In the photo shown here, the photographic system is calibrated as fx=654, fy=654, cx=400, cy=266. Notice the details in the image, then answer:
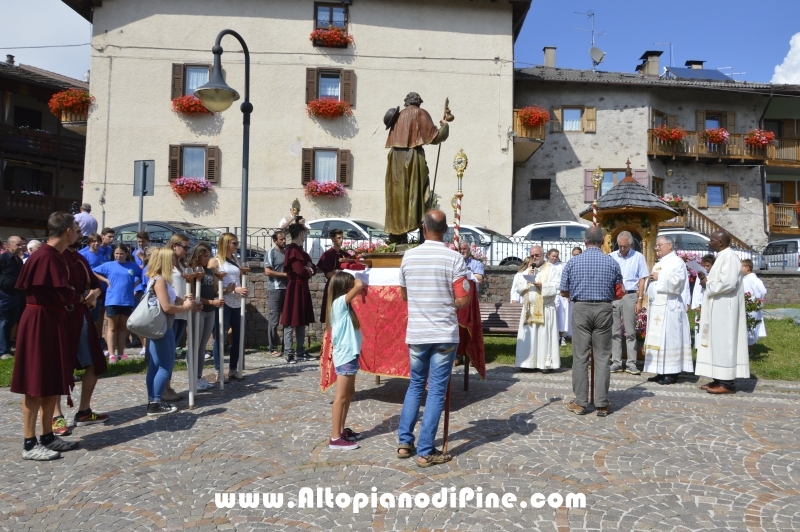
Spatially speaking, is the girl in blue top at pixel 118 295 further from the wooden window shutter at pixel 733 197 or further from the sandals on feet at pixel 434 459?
the wooden window shutter at pixel 733 197

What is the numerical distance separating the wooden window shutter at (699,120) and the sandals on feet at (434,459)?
2831cm

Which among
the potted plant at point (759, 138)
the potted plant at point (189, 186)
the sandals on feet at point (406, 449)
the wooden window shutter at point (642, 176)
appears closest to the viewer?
the sandals on feet at point (406, 449)

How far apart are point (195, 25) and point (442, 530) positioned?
24.0 metres

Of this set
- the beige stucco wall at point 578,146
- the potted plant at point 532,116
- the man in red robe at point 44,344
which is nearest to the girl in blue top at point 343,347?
the man in red robe at point 44,344

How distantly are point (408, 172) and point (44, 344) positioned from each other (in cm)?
459

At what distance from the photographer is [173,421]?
21.4 feet

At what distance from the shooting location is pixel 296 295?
1002 centimetres

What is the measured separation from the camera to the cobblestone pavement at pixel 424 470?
13.8 ft

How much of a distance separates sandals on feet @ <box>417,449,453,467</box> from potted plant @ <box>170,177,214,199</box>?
20.3m

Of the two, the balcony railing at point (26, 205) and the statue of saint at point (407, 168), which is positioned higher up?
the balcony railing at point (26, 205)

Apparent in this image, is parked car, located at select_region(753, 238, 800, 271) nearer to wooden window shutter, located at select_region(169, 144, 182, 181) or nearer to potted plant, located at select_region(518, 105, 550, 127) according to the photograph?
potted plant, located at select_region(518, 105, 550, 127)

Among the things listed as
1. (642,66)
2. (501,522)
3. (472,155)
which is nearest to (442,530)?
(501,522)

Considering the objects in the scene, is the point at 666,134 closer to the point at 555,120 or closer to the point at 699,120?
the point at 699,120

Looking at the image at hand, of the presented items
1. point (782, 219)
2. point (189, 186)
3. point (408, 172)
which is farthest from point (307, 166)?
point (782, 219)
